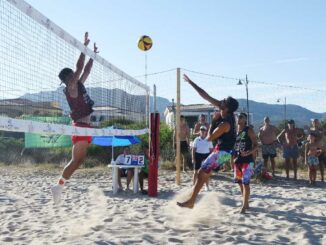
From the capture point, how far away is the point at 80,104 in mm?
5699

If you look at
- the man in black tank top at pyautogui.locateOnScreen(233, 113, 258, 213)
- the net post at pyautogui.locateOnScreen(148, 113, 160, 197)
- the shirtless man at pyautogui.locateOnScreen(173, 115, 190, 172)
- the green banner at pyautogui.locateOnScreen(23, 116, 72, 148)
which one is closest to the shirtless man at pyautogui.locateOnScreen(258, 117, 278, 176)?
the shirtless man at pyautogui.locateOnScreen(173, 115, 190, 172)

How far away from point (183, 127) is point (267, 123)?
6.66 feet

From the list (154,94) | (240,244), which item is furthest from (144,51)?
(240,244)

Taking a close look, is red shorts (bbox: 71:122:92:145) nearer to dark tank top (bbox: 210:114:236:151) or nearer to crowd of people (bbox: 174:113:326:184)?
dark tank top (bbox: 210:114:236:151)

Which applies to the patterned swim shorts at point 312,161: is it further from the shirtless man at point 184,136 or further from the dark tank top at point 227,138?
the dark tank top at point 227,138

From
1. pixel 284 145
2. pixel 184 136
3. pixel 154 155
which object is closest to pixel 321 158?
pixel 284 145

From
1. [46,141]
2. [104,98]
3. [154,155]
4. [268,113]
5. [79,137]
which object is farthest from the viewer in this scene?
[268,113]

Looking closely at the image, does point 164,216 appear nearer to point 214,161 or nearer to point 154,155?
point 214,161

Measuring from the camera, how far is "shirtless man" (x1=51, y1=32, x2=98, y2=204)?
557cm

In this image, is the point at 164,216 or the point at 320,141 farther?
the point at 320,141

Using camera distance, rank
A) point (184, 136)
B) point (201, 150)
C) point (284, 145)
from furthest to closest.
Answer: point (184, 136)
point (284, 145)
point (201, 150)

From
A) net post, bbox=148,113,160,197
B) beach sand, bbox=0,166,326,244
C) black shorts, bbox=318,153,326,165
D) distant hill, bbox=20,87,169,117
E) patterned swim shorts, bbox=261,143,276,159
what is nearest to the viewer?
beach sand, bbox=0,166,326,244

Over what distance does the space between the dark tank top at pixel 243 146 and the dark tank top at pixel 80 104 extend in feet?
8.09

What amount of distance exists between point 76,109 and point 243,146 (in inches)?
105
